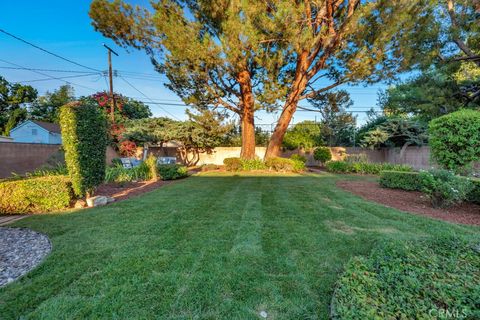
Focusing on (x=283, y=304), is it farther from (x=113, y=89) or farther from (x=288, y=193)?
(x=113, y=89)

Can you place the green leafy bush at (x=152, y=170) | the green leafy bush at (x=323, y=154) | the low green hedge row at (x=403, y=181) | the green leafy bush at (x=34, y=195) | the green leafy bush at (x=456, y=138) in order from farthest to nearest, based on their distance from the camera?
the green leafy bush at (x=323, y=154) → the green leafy bush at (x=152, y=170) → the low green hedge row at (x=403, y=181) → the green leafy bush at (x=456, y=138) → the green leafy bush at (x=34, y=195)

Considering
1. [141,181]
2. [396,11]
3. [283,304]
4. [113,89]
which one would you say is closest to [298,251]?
[283,304]

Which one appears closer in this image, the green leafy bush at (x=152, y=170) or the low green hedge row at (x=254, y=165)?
the green leafy bush at (x=152, y=170)

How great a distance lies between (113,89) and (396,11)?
14721 mm

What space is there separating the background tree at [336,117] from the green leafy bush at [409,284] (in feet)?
35.9

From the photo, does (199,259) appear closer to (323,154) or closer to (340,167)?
(340,167)

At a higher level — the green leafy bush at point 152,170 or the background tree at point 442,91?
the background tree at point 442,91

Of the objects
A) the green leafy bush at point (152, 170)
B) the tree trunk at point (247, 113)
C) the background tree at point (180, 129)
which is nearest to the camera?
the green leafy bush at point (152, 170)

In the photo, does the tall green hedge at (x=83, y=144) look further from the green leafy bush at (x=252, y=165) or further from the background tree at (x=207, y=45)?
the green leafy bush at (x=252, y=165)

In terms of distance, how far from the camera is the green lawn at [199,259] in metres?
1.67

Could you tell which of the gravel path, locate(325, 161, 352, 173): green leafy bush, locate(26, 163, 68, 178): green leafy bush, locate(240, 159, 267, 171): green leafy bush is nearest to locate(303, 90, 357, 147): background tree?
locate(325, 161, 352, 173): green leafy bush

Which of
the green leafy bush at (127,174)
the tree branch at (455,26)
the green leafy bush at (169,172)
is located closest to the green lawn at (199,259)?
the green leafy bush at (127,174)

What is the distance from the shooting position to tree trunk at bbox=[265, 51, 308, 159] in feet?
32.3
